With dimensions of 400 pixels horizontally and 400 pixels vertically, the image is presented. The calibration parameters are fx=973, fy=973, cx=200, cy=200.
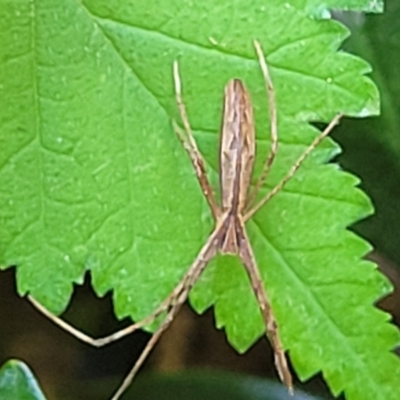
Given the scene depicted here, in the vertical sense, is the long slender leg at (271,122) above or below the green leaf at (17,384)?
above

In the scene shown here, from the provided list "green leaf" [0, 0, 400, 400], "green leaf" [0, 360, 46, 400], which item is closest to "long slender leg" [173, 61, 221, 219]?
"green leaf" [0, 0, 400, 400]

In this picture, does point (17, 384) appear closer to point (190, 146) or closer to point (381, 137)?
point (190, 146)

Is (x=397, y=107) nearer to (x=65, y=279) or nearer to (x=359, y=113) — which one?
(x=359, y=113)

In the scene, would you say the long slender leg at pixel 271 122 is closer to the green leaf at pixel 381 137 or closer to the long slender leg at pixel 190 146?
the long slender leg at pixel 190 146

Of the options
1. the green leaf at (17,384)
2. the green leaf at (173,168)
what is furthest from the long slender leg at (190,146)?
the green leaf at (17,384)

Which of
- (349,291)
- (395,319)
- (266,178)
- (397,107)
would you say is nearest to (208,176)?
(266,178)

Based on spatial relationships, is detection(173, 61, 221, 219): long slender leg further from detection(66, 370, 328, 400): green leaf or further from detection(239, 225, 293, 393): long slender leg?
detection(66, 370, 328, 400): green leaf
